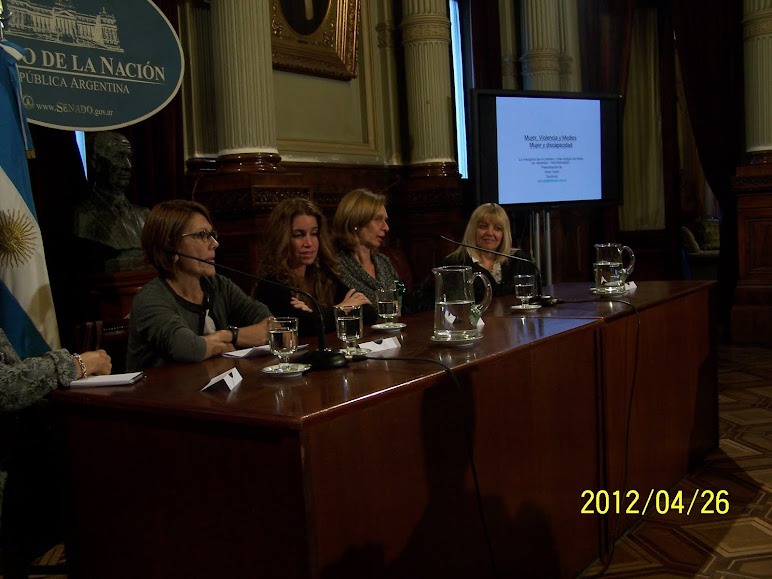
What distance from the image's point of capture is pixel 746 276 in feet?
18.5

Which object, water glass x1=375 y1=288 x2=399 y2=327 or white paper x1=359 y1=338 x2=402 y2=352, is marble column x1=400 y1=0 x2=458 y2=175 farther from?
white paper x1=359 y1=338 x2=402 y2=352

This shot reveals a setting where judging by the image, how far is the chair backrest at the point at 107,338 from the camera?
199 cm

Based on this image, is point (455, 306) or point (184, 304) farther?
point (184, 304)

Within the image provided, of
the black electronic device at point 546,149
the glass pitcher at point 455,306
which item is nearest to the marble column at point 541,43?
the black electronic device at point 546,149

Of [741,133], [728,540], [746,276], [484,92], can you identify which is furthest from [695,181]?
[728,540]

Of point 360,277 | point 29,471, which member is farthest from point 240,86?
point 29,471

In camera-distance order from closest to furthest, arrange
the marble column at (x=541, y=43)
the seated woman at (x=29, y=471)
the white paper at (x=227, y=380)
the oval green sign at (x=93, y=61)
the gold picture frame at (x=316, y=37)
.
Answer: the white paper at (x=227, y=380), the seated woman at (x=29, y=471), the oval green sign at (x=93, y=61), the gold picture frame at (x=316, y=37), the marble column at (x=541, y=43)

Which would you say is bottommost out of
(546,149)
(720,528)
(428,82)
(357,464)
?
(720,528)

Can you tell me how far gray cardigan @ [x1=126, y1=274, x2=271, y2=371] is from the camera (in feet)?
6.36

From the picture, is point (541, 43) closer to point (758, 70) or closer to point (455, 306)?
point (758, 70)

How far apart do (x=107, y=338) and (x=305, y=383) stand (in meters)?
0.90

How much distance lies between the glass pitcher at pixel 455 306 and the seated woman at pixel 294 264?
0.69 meters

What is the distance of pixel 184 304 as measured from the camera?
85.8 inches
